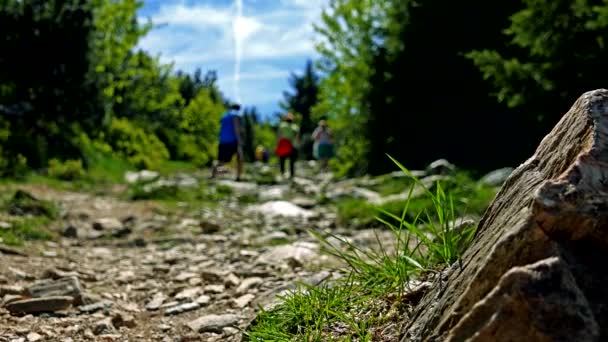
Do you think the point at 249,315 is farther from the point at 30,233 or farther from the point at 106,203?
the point at 106,203

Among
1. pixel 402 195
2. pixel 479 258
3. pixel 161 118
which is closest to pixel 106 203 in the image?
pixel 402 195

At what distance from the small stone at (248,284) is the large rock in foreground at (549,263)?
7.91 ft

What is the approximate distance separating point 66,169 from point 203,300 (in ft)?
36.0

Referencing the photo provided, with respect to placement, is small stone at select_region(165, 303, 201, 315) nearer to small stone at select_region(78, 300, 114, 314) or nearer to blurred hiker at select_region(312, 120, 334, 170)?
small stone at select_region(78, 300, 114, 314)

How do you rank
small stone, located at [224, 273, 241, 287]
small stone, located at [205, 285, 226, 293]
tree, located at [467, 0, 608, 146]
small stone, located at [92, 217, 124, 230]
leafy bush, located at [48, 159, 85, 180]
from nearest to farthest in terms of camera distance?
small stone, located at [205, 285, 226, 293] < small stone, located at [224, 273, 241, 287] < small stone, located at [92, 217, 124, 230] < tree, located at [467, 0, 608, 146] < leafy bush, located at [48, 159, 85, 180]

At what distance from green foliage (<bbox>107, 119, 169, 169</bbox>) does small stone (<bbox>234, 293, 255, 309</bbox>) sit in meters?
17.5

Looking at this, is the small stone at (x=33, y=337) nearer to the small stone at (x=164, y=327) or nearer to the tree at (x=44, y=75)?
the small stone at (x=164, y=327)

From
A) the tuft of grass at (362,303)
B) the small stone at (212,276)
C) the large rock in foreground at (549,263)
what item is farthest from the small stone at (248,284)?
the large rock in foreground at (549,263)

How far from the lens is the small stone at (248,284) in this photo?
4.65 metres

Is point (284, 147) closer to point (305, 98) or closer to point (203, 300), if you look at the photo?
point (203, 300)

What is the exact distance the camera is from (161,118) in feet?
93.6

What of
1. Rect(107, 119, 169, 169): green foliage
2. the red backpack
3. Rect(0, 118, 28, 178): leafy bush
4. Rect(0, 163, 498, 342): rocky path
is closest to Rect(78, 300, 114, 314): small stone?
Rect(0, 163, 498, 342): rocky path

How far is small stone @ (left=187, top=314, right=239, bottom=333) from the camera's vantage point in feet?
12.2

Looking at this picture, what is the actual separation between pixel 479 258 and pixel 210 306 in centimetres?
258
